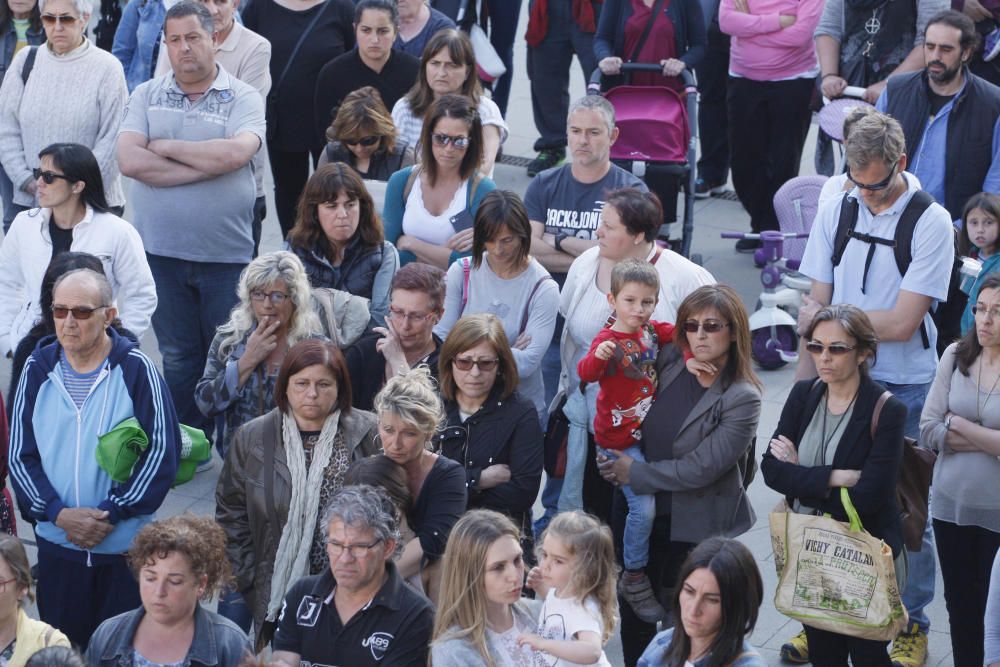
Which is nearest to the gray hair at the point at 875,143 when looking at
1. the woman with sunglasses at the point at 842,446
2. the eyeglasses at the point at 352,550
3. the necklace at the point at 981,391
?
the woman with sunglasses at the point at 842,446

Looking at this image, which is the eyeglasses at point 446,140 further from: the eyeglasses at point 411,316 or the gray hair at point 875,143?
the gray hair at point 875,143

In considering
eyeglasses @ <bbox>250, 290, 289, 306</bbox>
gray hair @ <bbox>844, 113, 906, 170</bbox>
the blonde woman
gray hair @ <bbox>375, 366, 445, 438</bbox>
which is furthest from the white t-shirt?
gray hair @ <bbox>844, 113, 906, 170</bbox>

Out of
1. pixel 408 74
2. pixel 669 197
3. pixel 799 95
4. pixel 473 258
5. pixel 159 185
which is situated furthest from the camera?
pixel 799 95

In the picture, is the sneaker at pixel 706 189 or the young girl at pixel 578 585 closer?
the young girl at pixel 578 585

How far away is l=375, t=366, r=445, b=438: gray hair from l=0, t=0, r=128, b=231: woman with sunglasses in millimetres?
3227

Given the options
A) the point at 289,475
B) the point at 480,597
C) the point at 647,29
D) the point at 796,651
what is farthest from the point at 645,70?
the point at 480,597

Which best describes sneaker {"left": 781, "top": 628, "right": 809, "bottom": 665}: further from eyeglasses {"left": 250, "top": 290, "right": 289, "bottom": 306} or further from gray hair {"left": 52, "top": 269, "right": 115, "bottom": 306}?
gray hair {"left": 52, "top": 269, "right": 115, "bottom": 306}

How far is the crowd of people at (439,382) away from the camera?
520cm

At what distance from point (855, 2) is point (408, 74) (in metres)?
2.83

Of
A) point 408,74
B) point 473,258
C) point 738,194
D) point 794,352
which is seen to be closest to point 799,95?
point 738,194

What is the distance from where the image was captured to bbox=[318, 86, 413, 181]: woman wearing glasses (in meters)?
8.08

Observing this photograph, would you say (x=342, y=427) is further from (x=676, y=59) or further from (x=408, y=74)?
(x=676, y=59)

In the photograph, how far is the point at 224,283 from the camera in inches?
320

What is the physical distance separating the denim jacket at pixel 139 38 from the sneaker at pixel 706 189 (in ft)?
13.8
